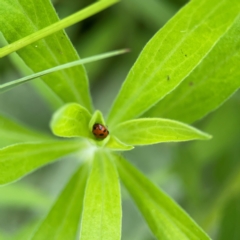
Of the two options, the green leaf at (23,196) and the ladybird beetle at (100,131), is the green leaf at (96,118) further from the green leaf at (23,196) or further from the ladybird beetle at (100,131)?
the green leaf at (23,196)

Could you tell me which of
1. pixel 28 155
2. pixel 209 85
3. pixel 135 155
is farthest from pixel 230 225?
pixel 28 155

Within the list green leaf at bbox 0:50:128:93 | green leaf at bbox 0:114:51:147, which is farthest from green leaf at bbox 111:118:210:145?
green leaf at bbox 0:114:51:147

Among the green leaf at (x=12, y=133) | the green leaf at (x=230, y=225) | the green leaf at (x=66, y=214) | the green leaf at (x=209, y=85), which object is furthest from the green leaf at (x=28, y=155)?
the green leaf at (x=230, y=225)

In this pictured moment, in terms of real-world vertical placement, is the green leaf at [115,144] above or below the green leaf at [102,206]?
above

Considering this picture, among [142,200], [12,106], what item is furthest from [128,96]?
[12,106]

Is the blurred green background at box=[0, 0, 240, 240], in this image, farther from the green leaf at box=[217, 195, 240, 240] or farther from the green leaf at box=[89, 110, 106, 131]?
the green leaf at box=[89, 110, 106, 131]

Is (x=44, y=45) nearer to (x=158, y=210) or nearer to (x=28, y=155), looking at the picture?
(x=28, y=155)

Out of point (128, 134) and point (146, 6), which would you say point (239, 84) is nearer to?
point (128, 134)
